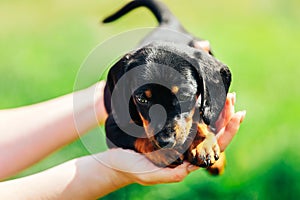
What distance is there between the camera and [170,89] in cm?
221

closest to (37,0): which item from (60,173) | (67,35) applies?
(67,35)

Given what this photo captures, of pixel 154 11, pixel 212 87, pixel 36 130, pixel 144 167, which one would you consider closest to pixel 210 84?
pixel 212 87

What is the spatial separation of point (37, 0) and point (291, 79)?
8.85ft

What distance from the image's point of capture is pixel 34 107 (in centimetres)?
285

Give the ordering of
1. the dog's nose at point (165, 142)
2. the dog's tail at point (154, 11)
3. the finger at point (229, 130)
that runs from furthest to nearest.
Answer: the dog's tail at point (154, 11), the finger at point (229, 130), the dog's nose at point (165, 142)

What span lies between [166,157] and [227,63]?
2082 mm

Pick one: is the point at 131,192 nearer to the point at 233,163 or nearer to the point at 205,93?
the point at 233,163

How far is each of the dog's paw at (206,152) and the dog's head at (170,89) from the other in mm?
66

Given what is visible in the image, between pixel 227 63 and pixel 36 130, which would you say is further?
pixel 227 63

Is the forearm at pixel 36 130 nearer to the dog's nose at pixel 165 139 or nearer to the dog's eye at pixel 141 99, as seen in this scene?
the dog's eye at pixel 141 99

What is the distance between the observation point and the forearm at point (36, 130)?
8.91 ft

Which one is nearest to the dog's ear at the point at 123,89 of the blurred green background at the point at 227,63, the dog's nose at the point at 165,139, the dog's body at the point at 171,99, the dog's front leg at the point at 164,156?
the dog's body at the point at 171,99

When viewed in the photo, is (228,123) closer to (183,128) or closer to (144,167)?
(183,128)

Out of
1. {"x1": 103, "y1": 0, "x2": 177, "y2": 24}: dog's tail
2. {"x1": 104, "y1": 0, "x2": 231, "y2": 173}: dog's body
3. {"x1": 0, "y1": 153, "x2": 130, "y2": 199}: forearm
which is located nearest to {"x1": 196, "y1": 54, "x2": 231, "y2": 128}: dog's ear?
{"x1": 104, "y1": 0, "x2": 231, "y2": 173}: dog's body
